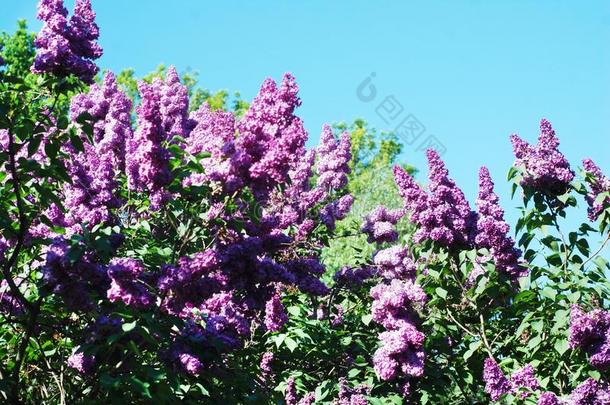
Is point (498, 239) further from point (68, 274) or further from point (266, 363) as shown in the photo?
point (68, 274)

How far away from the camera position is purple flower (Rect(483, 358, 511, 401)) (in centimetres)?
546

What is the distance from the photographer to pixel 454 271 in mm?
6969

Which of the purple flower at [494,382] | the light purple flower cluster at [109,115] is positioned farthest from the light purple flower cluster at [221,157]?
the purple flower at [494,382]

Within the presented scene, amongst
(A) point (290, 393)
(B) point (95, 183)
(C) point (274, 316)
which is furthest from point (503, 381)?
(B) point (95, 183)

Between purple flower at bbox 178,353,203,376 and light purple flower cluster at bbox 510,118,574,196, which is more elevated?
light purple flower cluster at bbox 510,118,574,196

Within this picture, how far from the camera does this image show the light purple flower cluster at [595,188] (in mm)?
6652

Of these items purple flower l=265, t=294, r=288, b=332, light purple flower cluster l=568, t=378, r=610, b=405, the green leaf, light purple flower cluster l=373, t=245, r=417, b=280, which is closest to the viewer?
light purple flower cluster l=568, t=378, r=610, b=405

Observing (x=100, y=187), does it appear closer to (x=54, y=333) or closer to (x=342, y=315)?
(x=54, y=333)

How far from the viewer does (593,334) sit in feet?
18.3

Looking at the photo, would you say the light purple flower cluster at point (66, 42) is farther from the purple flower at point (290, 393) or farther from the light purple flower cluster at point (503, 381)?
the light purple flower cluster at point (503, 381)

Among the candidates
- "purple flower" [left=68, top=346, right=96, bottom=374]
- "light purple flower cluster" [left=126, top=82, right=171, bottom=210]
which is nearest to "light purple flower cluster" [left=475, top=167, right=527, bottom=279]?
"light purple flower cluster" [left=126, top=82, right=171, bottom=210]

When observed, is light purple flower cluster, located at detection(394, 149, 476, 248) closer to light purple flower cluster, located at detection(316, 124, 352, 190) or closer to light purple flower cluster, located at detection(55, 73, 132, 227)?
light purple flower cluster, located at detection(316, 124, 352, 190)

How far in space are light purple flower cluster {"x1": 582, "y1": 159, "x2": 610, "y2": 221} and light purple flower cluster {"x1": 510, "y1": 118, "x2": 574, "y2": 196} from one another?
0.18 meters

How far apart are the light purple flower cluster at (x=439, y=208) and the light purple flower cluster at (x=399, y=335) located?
0.80 meters
